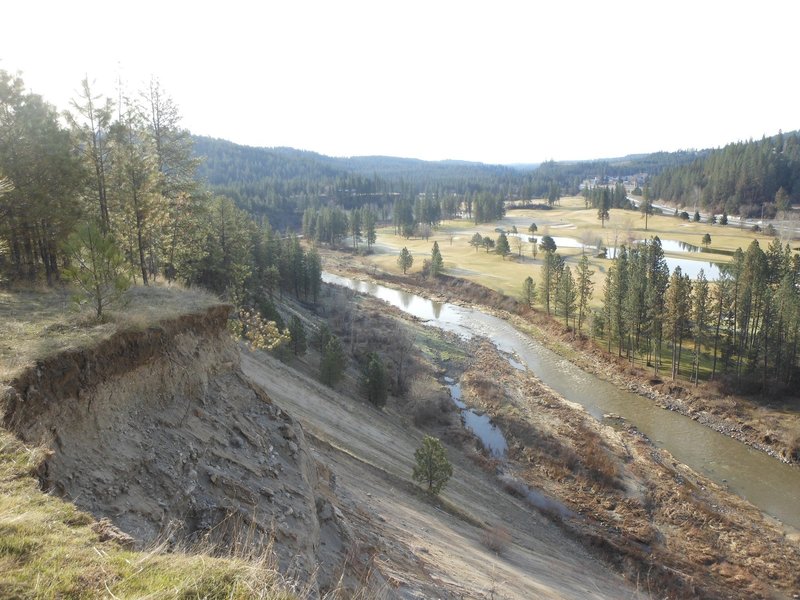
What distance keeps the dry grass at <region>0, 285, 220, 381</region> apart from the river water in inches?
1245

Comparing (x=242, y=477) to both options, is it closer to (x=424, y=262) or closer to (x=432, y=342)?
(x=432, y=342)

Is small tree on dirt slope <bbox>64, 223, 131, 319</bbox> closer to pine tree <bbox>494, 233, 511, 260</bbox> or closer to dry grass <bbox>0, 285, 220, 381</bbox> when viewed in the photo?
dry grass <bbox>0, 285, 220, 381</bbox>

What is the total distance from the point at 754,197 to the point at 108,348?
486 feet

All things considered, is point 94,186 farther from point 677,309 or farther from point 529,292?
point 529,292

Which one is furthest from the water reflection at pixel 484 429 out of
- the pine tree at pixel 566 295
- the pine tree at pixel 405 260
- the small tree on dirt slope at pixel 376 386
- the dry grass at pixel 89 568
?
the pine tree at pixel 405 260

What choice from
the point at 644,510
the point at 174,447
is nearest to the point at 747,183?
the point at 644,510

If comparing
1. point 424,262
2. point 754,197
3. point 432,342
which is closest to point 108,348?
point 432,342

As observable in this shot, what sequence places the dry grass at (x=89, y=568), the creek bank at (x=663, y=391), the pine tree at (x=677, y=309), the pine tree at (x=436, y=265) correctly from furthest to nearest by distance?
1. the pine tree at (x=436, y=265)
2. the pine tree at (x=677, y=309)
3. the creek bank at (x=663, y=391)
4. the dry grass at (x=89, y=568)

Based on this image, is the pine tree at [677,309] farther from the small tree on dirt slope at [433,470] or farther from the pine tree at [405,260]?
the pine tree at [405,260]

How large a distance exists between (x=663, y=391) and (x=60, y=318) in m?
42.7

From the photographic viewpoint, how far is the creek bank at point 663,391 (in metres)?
32.7

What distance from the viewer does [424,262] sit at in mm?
84812

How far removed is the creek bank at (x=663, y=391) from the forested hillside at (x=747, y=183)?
84.9 meters

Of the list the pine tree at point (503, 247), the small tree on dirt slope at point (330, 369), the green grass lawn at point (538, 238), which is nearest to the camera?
the small tree on dirt slope at point (330, 369)
